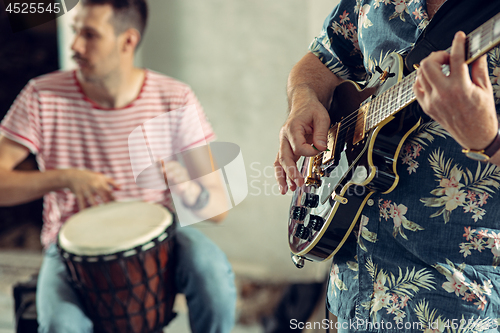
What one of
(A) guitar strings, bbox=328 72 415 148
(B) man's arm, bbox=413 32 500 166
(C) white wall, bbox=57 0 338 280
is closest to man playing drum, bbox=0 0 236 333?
(C) white wall, bbox=57 0 338 280

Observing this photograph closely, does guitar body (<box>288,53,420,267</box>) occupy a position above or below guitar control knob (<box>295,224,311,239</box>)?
above

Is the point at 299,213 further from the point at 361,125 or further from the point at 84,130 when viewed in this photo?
the point at 84,130

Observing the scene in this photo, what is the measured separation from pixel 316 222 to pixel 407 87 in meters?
0.34

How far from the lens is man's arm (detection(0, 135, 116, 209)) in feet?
5.09

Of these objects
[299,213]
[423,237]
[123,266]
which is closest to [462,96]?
[423,237]

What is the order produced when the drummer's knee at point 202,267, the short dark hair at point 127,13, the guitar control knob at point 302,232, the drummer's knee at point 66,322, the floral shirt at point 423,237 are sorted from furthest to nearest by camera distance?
the short dark hair at point 127,13, the drummer's knee at point 202,267, the drummer's knee at point 66,322, the guitar control knob at point 302,232, the floral shirt at point 423,237

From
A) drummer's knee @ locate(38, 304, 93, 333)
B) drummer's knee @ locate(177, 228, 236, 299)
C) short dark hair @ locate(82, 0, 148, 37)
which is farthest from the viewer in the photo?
short dark hair @ locate(82, 0, 148, 37)

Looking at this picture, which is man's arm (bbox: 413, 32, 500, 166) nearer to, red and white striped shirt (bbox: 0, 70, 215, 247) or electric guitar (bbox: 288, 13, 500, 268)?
electric guitar (bbox: 288, 13, 500, 268)

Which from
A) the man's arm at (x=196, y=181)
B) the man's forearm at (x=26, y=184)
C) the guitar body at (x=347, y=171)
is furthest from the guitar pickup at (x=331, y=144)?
the man's forearm at (x=26, y=184)

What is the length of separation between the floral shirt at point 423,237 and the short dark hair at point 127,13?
49.2 inches

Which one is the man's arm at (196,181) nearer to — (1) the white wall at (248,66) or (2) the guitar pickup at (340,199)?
(1) the white wall at (248,66)

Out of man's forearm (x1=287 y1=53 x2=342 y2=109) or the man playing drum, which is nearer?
man's forearm (x1=287 y1=53 x2=342 y2=109)

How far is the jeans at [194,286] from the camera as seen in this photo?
4.26 feet

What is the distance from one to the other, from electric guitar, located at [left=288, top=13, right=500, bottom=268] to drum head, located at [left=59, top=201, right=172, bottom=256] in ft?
1.94
